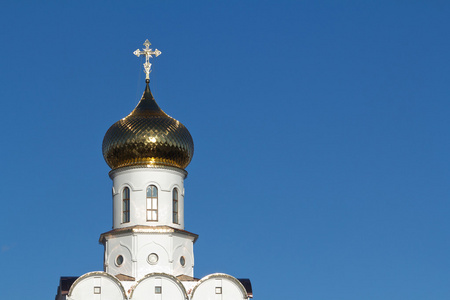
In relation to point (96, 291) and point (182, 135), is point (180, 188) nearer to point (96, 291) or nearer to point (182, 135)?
point (182, 135)

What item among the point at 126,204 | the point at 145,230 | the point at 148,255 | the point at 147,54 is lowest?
the point at 148,255

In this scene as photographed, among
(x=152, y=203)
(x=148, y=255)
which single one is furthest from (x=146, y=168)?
(x=148, y=255)

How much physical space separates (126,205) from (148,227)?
3.64ft

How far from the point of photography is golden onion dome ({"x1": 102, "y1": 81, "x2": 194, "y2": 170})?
35.9 m

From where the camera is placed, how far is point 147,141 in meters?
35.9

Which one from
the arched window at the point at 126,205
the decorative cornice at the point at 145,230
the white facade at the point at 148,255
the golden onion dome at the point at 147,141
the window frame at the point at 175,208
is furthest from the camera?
the golden onion dome at the point at 147,141

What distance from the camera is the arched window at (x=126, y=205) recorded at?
35.6 m

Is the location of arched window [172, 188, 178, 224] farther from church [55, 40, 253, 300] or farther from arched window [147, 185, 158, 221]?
arched window [147, 185, 158, 221]

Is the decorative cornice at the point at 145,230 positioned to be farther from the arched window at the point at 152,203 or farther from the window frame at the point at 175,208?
the window frame at the point at 175,208

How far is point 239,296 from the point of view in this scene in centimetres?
3466

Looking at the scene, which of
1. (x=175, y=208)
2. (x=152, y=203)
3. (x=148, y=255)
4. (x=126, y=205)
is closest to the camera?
(x=148, y=255)

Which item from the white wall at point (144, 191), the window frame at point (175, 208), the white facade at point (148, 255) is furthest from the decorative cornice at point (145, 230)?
the window frame at point (175, 208)

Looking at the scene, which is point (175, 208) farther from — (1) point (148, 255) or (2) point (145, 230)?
(1) point (148, 255)

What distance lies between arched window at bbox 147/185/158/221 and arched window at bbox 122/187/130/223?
609 mm
